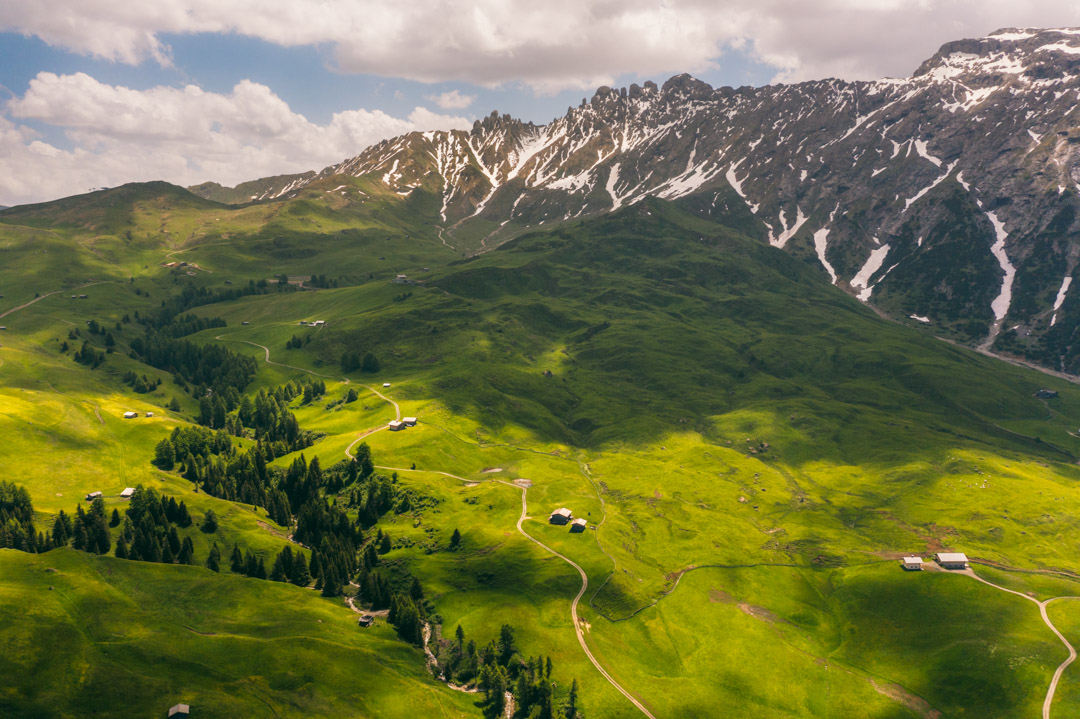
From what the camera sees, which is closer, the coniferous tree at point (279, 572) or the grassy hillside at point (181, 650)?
the grassy hillside at point (181, 650)

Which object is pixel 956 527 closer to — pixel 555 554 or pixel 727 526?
pixel 727 526

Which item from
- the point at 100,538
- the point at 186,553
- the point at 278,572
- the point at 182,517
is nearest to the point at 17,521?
the point at 100,538

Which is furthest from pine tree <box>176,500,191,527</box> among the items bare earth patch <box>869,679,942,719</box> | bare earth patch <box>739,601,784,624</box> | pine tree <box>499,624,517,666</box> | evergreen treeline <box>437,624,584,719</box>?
bare earth patch <box>869,679,942,719</box>

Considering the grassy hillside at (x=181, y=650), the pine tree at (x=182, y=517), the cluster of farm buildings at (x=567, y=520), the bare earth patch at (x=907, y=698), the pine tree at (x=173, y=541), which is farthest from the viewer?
the cluster of farm buildings at (x=567, y=520)

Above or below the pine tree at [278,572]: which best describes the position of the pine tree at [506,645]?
below

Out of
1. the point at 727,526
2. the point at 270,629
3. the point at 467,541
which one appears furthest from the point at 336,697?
the point at 727,526

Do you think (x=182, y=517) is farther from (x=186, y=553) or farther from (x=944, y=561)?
(x=944, y=561)

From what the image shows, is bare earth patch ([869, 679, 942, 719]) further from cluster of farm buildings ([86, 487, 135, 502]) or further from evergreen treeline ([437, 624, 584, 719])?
cluster of farm buildings ([86, 487, 135, 502])

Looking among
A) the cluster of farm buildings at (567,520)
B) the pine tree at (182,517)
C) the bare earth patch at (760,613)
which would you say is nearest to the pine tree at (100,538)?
the pine tree at (182,517)

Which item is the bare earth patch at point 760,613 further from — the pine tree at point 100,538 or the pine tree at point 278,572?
the pine tree at point 100,538
